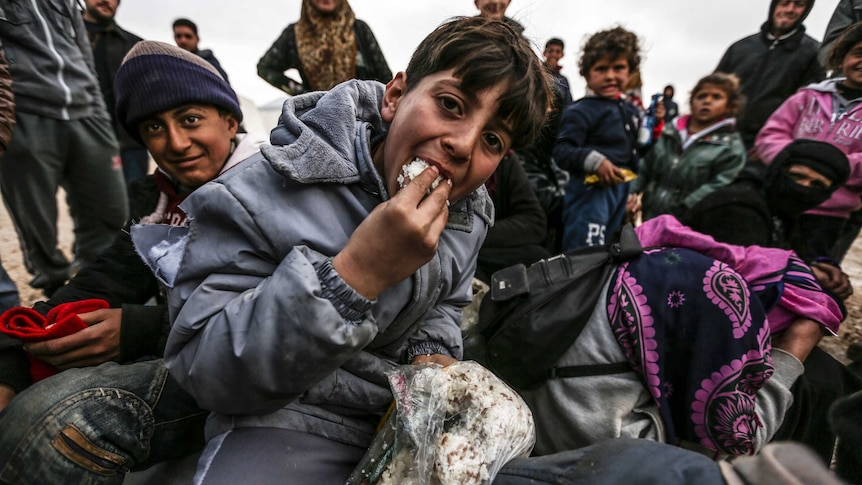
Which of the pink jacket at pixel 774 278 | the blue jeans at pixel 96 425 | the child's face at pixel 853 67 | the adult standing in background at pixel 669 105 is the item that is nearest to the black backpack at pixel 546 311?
the pink jacket at pixel 774 278

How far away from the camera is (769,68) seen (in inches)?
145

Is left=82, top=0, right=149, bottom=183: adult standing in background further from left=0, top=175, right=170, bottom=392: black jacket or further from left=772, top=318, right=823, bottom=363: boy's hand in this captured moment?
left=772, top=318, right=823, bottom=363: boy's hand

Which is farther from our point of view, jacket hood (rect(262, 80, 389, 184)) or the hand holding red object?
the hand holding red object

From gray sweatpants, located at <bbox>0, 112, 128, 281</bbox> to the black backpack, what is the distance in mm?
2873

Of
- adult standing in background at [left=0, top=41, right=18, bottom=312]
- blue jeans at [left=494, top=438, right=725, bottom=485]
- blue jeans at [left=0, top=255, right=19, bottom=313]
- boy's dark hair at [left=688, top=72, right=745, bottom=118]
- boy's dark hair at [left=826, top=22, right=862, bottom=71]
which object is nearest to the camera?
blue jeans at [left=494, top=438, right=725, bottom=485]

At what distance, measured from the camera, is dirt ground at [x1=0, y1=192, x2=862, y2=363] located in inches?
124

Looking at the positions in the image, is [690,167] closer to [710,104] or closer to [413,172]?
[710,104]

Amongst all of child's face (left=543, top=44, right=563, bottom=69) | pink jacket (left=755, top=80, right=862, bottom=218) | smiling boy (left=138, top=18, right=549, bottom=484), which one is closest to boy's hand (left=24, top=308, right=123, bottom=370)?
smiling boy (left=138, top=18, right=549, bottom=484)

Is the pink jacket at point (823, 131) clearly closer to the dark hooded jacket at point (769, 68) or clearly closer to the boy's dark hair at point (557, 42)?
the dark hooded jacket at point (769, 68)

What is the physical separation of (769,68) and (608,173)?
71.5 inches

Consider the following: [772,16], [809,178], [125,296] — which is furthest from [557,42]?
[125,296]

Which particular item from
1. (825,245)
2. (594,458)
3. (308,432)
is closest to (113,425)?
(308,432)

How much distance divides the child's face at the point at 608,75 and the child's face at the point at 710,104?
28.4 inches

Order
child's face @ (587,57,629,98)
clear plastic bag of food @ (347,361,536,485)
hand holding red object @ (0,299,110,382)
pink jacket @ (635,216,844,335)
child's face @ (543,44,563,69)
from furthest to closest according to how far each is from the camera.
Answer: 1. child's face @ (543,44,563,69)
2. child's face @ (587,57,629,98)
3. pink jacket @ (635,216,844,335)
4. hand holding red object @ (0,299,110,382)
5. clear plastic bag of food @ (347,361,536,485)
